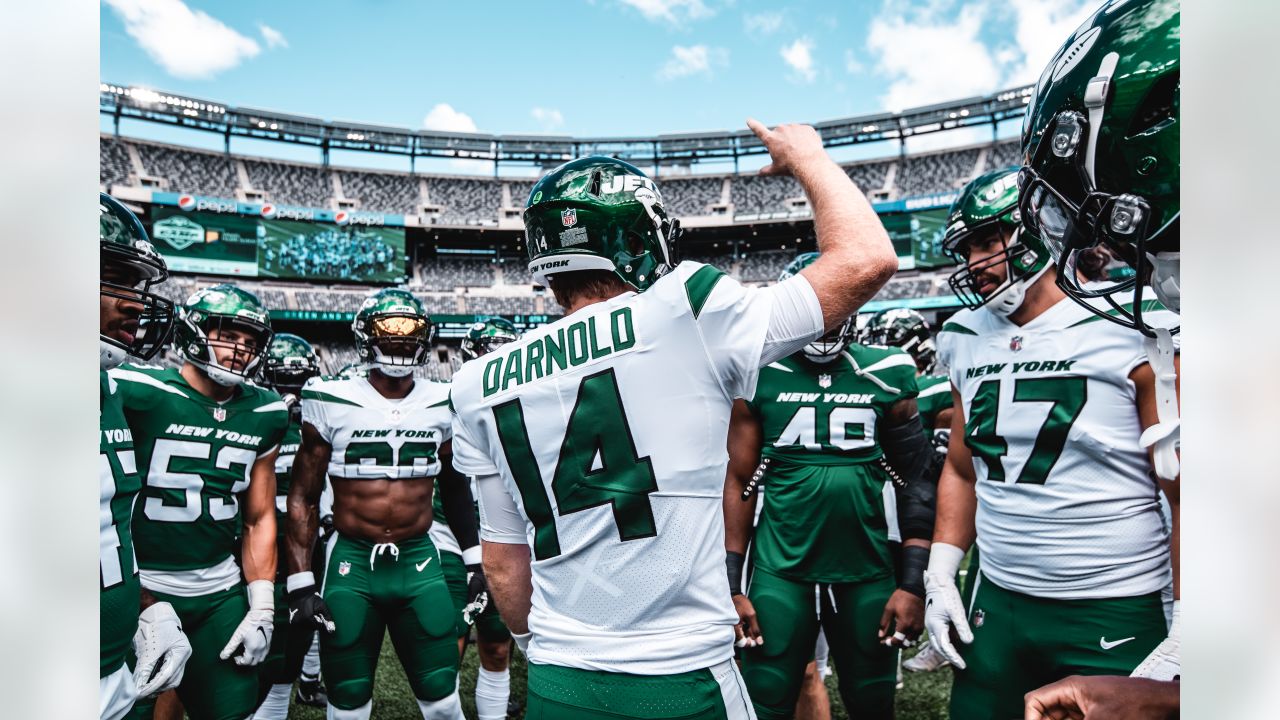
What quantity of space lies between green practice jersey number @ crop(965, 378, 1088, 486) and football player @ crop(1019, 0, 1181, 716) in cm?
119

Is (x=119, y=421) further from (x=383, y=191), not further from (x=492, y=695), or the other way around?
(x=383, y=191)

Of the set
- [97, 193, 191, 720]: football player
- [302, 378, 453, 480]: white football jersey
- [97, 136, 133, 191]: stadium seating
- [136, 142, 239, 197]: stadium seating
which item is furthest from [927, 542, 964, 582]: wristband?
[136, 142, 239, 197]: stadium seating

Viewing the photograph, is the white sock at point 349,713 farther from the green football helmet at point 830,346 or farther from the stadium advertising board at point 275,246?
the stadium advertising board at point 275,246

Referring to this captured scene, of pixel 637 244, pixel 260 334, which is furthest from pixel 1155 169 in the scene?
pixel 260 334

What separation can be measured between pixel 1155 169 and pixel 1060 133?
0.16m

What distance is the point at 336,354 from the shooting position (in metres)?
32.5

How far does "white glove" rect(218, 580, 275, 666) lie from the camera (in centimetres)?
335

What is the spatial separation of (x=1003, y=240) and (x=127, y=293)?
2984 mm

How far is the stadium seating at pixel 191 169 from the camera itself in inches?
1248

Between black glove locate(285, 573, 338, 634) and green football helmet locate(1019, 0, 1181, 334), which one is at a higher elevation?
green football helmet locate(1019, 0, 1181, 334)

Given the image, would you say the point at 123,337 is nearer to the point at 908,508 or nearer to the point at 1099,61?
the point at 1099,61

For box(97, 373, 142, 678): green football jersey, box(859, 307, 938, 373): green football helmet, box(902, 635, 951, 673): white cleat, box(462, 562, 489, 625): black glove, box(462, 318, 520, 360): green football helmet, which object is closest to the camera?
box(97, 373, 142, 678): green football jersey

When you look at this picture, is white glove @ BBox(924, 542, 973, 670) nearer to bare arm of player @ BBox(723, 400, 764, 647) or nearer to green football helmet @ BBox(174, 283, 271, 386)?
bare arm of player @ BBox(723, 400, 764, 647)

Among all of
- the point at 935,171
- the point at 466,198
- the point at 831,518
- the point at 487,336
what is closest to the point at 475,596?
the point at 831,518
